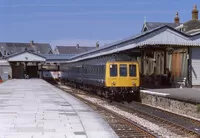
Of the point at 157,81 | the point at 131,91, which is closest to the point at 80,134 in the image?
the point at 131,91

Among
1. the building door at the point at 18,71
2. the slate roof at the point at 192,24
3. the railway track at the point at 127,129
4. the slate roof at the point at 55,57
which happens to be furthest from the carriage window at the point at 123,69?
the building door at the point at 18,71

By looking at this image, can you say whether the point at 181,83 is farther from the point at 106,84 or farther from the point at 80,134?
the point at 80,134

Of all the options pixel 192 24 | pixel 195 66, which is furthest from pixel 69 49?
pixel 195 66

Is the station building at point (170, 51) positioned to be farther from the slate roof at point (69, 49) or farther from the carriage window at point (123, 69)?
the slate roof at point (69, 49)

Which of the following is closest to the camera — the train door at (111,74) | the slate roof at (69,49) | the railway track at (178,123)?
the railway track at (178,123)

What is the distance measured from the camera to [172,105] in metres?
21.2

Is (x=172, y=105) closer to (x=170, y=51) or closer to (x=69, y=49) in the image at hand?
(x=170, y=51)

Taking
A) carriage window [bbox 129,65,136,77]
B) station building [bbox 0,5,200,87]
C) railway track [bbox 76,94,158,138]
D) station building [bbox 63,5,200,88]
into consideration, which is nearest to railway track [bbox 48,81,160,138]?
railway track [bbox 76,94,158,138]

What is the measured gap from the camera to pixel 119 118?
17.5m

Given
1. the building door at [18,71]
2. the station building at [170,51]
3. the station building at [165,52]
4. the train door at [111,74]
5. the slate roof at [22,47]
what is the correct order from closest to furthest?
the train door at [111,74] < the station building at [170,51] < the station building at [165,52] < the building door at [18,71] < the slate roof at [22,47]

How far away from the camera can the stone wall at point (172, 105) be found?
1858 centimetres

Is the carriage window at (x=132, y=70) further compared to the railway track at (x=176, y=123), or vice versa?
the carriage window at (x=132, y=70)

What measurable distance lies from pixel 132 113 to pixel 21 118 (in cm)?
814

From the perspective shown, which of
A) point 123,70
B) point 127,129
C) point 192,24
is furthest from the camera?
point 192,24
